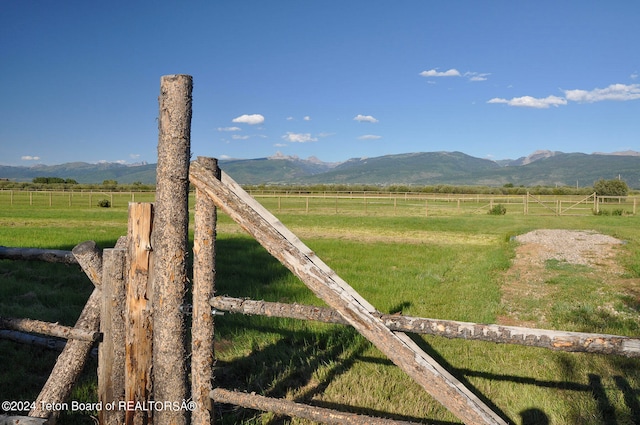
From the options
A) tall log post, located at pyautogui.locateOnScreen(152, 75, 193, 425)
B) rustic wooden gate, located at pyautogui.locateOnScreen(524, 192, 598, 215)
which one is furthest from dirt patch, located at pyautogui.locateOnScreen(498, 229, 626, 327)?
rustic wooden gate, located at pyautogui.locateOnScreen(524, 192, 598, 215)

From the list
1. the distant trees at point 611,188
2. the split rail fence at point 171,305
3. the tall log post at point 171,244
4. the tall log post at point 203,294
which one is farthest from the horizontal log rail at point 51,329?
the distant trees at point 611,188

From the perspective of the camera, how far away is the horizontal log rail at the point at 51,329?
10.3 ft

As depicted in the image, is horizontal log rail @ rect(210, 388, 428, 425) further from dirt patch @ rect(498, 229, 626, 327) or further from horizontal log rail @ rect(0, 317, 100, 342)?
dirt patch @ rect(498, 229, 626, 327)

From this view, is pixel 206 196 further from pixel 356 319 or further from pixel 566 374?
pixel 566 374

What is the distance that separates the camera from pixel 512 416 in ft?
13.2

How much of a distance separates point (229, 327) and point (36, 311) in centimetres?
282

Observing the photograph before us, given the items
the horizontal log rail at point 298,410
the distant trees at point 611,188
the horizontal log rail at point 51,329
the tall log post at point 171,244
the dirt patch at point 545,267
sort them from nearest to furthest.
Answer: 1. the horizontal log rail at point 298,410
2. the tall log post at point 171,244
3. the horizontal log rail at point 51,329
4. the dirt patch at point 545,267
5. the distant trees at point 611,188

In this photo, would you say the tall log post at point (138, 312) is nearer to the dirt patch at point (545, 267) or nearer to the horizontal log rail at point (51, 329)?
the horizontal log rail at point (51, 329)

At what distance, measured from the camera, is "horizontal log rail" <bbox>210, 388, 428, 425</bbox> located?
2717 mm

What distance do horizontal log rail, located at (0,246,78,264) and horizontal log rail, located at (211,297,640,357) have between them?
1986mm

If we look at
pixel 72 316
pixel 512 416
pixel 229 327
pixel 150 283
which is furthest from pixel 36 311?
pixel 512 416

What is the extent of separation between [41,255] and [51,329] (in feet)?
2.81

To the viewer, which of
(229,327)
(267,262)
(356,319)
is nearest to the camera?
(356,319)

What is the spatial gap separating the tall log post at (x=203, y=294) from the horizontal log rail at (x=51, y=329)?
2.45 feet
